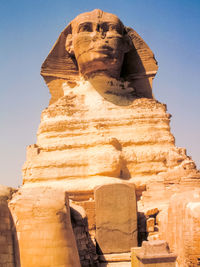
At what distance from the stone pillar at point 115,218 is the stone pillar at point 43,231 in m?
3.92

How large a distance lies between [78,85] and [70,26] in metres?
2.37

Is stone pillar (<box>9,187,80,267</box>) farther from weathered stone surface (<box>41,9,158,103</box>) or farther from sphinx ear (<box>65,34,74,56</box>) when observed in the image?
sphinx ear (<box>65,34,74,56</box>)

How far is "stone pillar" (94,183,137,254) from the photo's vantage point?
1162 centimetres

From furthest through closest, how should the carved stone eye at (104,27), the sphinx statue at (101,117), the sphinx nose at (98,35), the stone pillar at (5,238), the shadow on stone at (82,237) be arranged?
the carved stone eye at (104,27)
the sphinx nose at (98,35)
the sphinx statue at (101,117)
the shadow on stone at (82,237)
the stone pillar at (5,238)

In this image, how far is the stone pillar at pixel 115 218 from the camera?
11.6 m

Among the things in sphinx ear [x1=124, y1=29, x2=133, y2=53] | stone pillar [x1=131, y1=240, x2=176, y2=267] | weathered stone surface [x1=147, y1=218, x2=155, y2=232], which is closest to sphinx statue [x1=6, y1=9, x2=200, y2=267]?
sphinx ear [x1=124, y1=29, x2=133, y2=53]

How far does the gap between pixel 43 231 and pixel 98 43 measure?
34.1ft

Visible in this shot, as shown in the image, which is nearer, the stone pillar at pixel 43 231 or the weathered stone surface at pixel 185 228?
the stone pillar at pixel 43 231

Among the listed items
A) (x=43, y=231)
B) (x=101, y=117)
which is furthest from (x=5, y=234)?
(x=101, y=117)

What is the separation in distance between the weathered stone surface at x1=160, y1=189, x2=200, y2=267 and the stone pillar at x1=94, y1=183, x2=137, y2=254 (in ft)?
3.09

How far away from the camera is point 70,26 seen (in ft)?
60.1

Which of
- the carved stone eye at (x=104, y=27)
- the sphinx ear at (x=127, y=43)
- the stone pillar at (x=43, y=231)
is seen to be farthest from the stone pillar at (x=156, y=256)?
the sphinx ear at (x=127, y=43)

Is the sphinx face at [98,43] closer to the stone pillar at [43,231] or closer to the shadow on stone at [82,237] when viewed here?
the shadow on stone at [82,237]

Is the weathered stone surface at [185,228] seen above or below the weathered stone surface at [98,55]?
below
